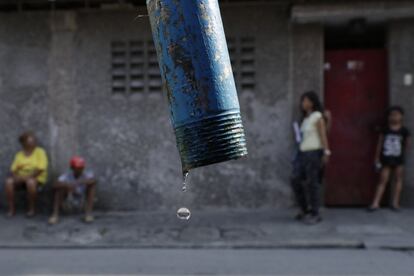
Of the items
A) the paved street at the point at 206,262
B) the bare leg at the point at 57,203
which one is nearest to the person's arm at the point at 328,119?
the paved street at the point at 206,262

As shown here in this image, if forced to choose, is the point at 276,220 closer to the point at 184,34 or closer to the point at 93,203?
the point at 93,203

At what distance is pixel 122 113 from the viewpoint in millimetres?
9391

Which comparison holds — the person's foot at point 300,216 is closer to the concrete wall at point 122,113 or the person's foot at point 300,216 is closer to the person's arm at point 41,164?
the concrete wall at point 122,113

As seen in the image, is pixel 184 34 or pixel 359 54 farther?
pixel 359 54

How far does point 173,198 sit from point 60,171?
5.96 ft

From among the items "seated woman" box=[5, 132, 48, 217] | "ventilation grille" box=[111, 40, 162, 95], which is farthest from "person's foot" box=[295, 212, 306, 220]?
"seated woman" box=[5, 132, 48, 217]

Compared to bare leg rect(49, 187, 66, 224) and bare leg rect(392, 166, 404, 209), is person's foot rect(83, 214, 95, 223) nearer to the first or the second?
bare leg rect(49, 187, 66, 224)

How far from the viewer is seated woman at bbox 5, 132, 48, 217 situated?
A: 894cm

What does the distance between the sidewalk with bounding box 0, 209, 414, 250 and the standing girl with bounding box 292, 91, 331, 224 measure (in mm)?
336

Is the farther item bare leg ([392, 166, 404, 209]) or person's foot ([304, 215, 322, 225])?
bare leg ([392, 166, 404, 209])

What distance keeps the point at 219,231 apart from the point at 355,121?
9.35 feet

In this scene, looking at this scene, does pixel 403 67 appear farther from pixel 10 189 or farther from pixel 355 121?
pixel 10 189

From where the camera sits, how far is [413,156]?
352 inches

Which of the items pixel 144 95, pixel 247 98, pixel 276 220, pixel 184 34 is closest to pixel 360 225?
pixel 276 220
